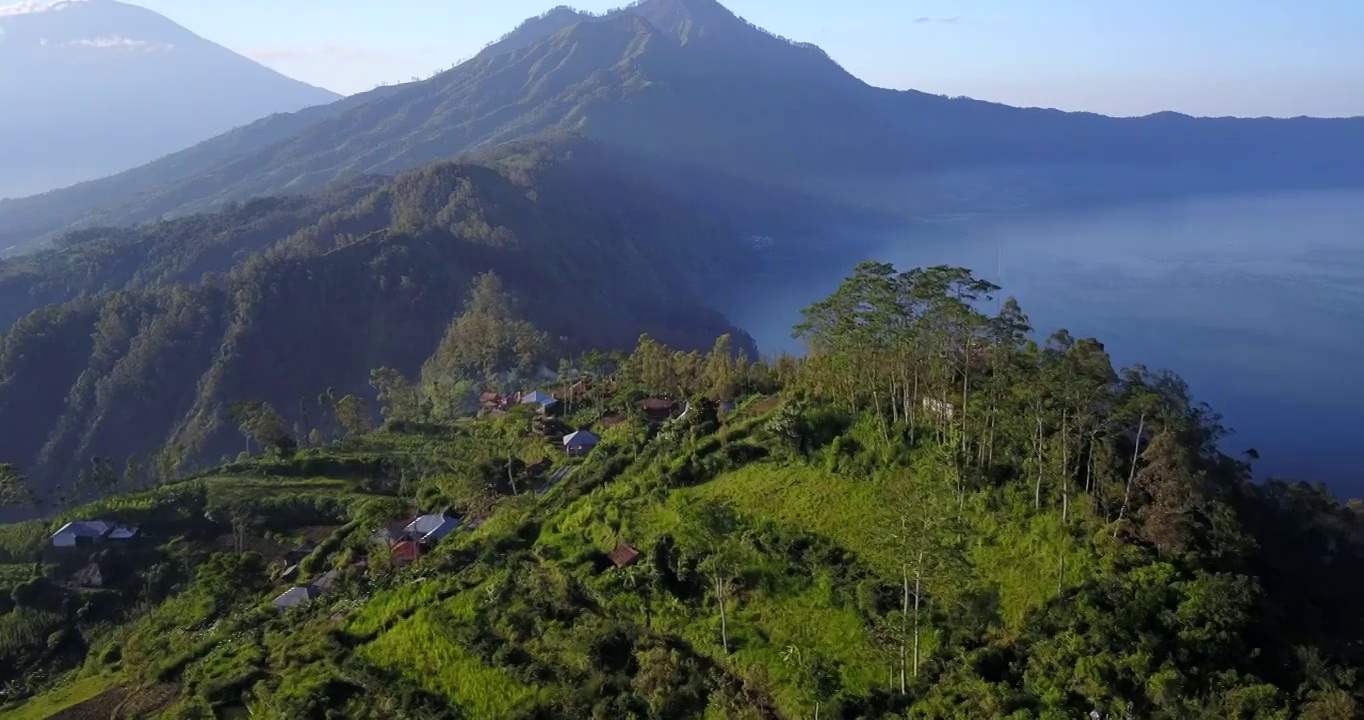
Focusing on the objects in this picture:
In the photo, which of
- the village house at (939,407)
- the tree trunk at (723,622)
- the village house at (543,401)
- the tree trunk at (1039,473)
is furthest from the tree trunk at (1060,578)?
the village house at (543,401)

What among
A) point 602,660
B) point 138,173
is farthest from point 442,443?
point 138,173

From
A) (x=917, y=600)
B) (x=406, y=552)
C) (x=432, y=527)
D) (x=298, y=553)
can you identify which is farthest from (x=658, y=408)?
(x=917, y=600)

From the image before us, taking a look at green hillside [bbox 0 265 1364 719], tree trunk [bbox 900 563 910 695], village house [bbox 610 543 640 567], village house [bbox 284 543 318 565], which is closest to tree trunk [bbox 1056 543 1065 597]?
green hillside [bbox 0 265 1364 719]

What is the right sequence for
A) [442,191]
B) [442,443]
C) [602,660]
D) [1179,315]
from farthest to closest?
[442,191], [1179,315], [442,443], [602,660]

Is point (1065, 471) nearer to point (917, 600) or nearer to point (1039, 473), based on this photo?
point (1039, 473)

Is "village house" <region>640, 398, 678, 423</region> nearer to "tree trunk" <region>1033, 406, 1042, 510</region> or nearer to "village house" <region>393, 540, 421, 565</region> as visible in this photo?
"village house" <region>393, 540, 421, 565</region>

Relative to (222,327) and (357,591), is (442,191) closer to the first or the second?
(222,327)

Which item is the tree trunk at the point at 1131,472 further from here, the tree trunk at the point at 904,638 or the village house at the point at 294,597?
the village house at the point at 294,597
